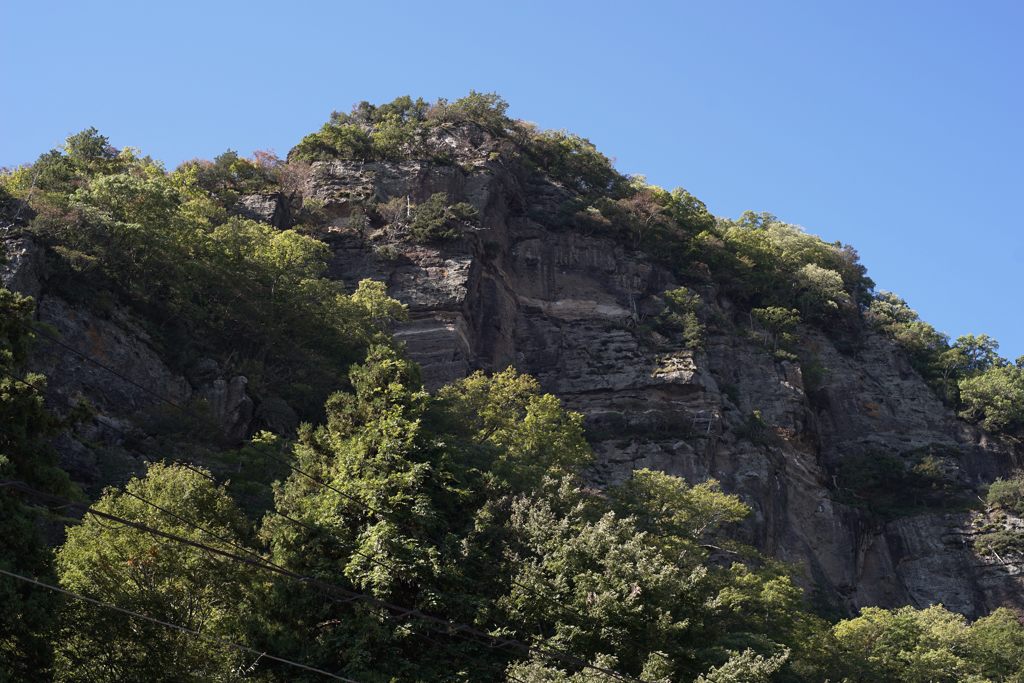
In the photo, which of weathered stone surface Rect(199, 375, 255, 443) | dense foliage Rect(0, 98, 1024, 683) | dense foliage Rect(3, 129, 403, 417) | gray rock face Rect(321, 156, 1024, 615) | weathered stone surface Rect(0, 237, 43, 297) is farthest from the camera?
gray rock face Rect(321, 156, 1024, 615)

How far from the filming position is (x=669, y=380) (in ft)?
178

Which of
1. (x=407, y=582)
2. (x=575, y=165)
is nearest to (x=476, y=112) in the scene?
(x=575, y=165)

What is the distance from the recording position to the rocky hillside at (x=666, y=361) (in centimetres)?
5181

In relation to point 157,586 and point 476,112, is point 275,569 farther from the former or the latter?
point 476,112

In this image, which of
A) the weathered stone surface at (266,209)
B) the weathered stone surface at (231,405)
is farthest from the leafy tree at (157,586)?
the weathered stone surface at (266,209)

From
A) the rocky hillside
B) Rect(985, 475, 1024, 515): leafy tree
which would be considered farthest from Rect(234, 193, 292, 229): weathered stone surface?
Rect(985, 475, 1024, 515): leafy tree

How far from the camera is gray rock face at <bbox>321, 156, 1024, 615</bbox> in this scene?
169ft

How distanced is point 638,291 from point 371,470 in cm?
3385

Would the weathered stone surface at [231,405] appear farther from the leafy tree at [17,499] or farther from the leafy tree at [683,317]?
the leafy tree at [683,317]

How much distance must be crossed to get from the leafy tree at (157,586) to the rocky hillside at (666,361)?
2434 centimetres

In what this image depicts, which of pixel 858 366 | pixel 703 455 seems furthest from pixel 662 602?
pixel 858 366

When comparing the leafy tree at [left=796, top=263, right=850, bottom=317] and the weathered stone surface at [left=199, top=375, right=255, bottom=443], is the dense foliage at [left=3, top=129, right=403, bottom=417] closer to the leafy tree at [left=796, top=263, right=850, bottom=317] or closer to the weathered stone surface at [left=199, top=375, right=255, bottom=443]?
the weathered stone surface at [left=199, top=375, right=255, bottom=443]

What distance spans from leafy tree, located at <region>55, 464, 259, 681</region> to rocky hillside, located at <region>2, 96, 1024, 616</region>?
79.9ft

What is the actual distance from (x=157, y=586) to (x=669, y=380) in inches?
1354
